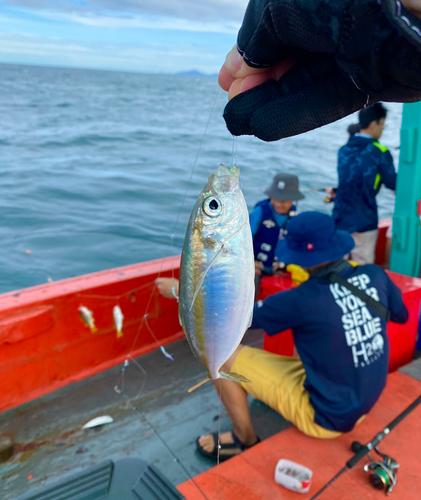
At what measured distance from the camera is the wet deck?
2.90 metres

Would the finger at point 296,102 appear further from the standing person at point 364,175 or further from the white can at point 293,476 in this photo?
the standing person at point 364,175

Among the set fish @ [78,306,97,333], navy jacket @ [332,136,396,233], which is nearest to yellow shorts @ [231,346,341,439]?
fish @ [78,306,97,333]

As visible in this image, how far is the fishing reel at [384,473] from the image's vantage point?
2160mm

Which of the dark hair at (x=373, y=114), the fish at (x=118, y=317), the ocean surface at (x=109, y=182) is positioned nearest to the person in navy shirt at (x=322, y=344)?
the ocean surface at (x=109, y=182)

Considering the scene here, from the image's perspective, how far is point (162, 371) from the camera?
3.94 m

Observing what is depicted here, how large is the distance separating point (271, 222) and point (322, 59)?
3596 millimetres

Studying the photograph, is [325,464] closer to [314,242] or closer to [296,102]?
[314,242]

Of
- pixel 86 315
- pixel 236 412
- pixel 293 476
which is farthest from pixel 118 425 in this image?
pixel 293 476

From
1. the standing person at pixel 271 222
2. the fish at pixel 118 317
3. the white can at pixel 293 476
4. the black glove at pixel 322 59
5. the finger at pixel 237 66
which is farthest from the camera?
the standing person at pixel 271 222

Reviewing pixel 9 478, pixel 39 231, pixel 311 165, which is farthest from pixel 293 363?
pixel 311 165

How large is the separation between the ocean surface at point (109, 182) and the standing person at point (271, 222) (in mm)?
724

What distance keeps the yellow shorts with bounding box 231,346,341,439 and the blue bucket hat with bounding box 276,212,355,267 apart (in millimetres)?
719

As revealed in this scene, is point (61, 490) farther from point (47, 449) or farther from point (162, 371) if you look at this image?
point (162, 371)

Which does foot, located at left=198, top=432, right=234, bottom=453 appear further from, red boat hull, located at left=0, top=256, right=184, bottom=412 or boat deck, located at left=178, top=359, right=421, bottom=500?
red boat hull, located at left=0, top=256, right=184, bottom=412
